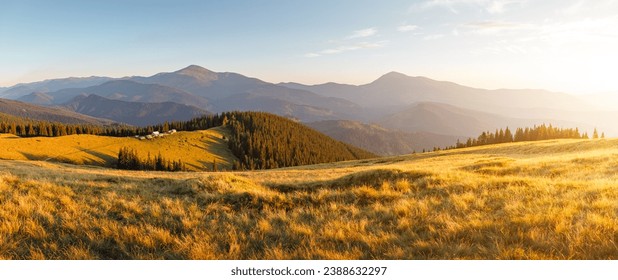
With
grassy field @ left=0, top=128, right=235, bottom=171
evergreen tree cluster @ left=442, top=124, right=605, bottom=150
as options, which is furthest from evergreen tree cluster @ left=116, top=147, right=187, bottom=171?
evergreen tree cluster @ left=442, top=124, right=605, bottom=150

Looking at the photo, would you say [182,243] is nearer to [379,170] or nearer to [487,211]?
[487,211]

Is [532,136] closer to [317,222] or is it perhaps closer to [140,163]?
[140,163]

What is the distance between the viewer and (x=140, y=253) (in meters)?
7.59

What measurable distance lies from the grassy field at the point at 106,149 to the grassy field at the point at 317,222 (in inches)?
5313

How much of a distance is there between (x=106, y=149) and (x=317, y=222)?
165448 mm

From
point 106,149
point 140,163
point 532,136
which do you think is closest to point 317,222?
point 140,163

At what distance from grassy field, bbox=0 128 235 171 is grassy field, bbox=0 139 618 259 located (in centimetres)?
13495

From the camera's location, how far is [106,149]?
14650 centimetres

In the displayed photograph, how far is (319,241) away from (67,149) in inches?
6405

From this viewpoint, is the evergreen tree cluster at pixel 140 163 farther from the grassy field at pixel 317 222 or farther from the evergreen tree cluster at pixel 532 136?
the evergreen tree cluster at pixel 532 136

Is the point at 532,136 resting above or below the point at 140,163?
above

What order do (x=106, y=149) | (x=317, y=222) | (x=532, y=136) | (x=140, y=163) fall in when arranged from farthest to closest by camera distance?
1. (x=532, y=136)
2. (x=106, y=149)
3. (x=140, y=163)
4. (x=317, y=222)
